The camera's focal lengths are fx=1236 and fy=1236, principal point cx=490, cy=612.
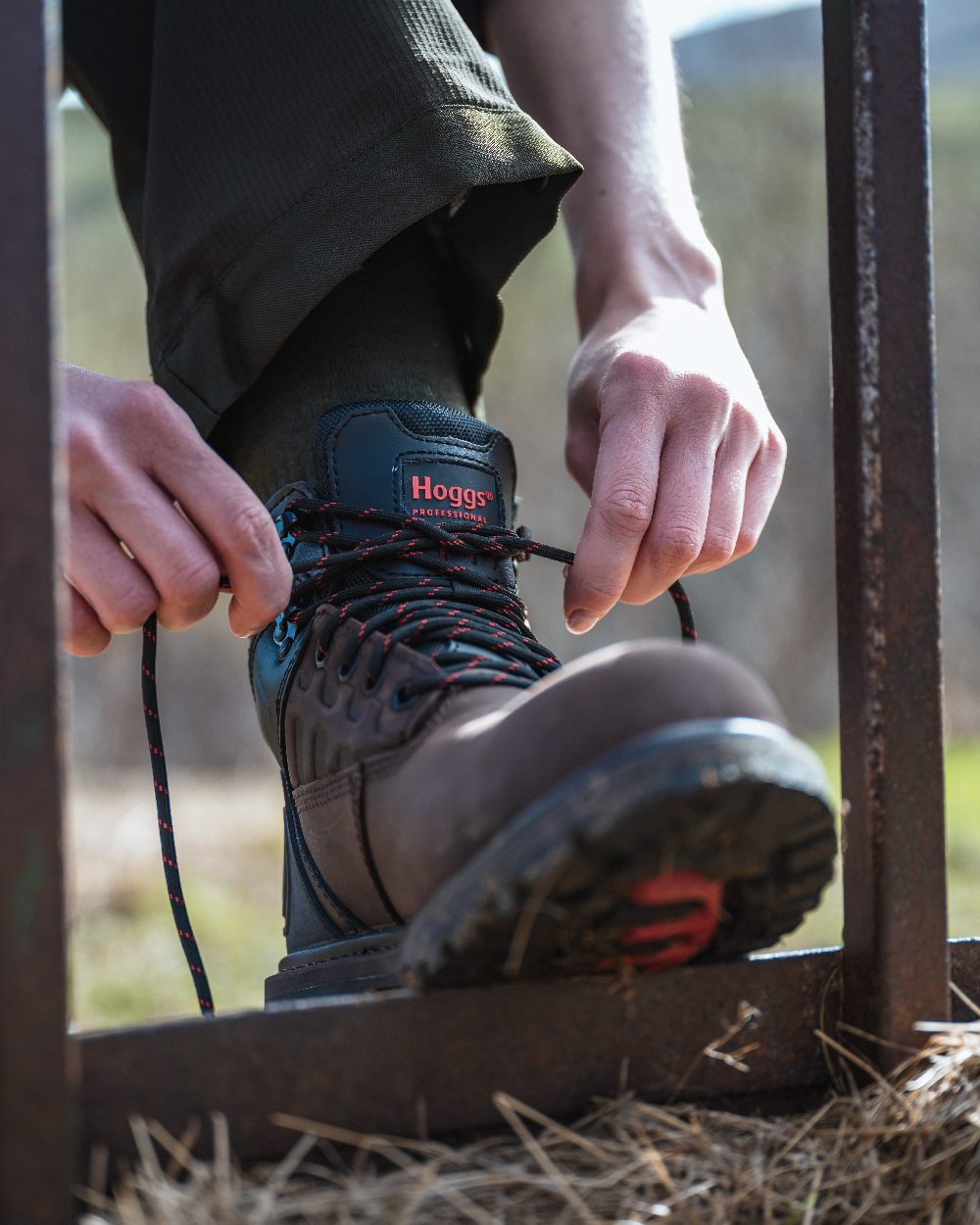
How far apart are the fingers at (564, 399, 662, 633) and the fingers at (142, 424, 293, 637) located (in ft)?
0.69

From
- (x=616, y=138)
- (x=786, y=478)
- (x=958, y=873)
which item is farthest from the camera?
(x=786, y=478)

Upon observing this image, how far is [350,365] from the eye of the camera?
884 millimetres

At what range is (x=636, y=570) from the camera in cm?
84

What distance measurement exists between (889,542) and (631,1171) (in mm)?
320

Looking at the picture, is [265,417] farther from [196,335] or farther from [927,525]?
[927,525]

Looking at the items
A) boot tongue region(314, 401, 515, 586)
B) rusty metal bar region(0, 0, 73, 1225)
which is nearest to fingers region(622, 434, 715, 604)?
boot tongue region(314, 401, 515, 586)

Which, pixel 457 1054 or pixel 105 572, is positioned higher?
pixel 105 572

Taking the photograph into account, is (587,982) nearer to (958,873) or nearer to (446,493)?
(446,493)

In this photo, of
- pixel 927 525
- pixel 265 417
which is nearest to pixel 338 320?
pixel 265 417

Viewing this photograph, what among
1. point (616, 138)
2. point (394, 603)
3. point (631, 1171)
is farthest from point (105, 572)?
point (616, 138)

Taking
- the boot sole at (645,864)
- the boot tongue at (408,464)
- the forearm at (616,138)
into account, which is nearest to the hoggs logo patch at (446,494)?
the boot tongue at (408,464)

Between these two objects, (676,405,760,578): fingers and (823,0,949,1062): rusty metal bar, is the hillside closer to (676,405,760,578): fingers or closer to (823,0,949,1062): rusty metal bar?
(676,405,760,578): fingers

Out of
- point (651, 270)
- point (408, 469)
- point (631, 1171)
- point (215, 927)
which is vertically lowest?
point (215, 927)

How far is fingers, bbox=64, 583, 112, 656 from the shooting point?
2.37 ft
